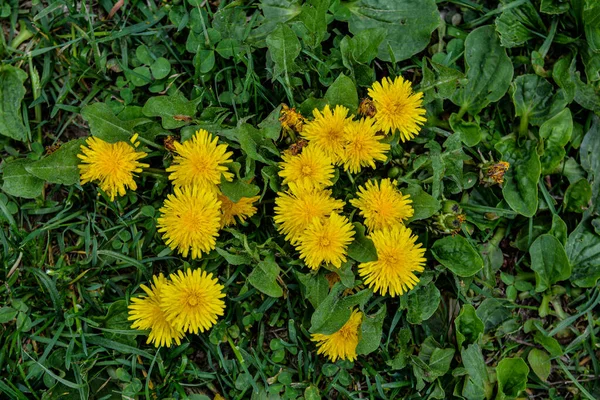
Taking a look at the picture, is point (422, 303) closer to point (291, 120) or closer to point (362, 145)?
point (362, 145)

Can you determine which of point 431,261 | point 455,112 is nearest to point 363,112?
point 455,112

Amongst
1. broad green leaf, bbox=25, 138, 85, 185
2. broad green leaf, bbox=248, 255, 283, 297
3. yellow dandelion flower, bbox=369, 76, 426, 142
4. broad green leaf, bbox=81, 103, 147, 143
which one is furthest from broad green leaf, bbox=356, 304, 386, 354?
broad green leaf, bbox=25, 138, 85, 185

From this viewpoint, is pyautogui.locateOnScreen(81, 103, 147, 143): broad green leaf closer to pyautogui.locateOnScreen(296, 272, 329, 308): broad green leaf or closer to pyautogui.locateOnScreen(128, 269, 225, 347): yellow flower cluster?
pyautogui.locateOnScreen(128, 269, 225, 347): yellow flower cluster

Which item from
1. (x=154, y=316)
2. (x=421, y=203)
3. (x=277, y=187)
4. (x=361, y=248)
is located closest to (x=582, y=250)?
(x=421, y=203)

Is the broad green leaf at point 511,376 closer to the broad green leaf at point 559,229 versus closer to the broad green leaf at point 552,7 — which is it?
the broad green leaf at point 559,229

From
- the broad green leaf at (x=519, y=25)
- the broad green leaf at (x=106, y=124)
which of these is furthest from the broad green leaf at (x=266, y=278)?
the broad green leaf at (x=519, y=25)

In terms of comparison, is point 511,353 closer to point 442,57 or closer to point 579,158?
point 579,158
